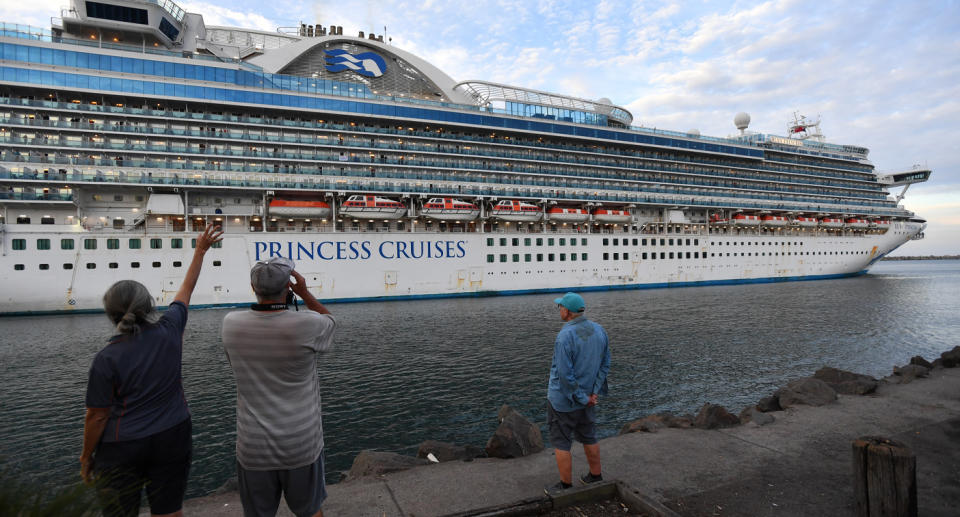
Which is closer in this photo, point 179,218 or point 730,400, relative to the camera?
point 730,400

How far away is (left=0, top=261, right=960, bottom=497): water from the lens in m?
7.18

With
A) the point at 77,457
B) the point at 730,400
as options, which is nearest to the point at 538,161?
the point at 730,400

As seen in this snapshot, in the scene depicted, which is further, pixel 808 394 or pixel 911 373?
pixel 911 373

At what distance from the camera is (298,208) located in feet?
91.1

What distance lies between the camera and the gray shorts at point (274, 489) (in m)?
2.46

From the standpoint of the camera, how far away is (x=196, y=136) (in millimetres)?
27734

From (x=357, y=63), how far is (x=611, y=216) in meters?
24.0

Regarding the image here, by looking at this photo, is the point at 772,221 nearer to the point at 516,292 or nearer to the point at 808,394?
the point at 516,292

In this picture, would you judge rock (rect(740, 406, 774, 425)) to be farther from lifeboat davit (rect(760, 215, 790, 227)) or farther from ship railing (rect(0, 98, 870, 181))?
lifeboat davit (rect(760, 215, 790, 227))

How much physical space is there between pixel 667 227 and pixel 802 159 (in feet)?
75.5

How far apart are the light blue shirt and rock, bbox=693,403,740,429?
284 cm

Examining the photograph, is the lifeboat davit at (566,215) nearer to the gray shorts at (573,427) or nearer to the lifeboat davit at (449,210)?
the lifeboat davit at (449,210)

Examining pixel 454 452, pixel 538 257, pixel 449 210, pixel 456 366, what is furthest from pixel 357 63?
pixel 454 452

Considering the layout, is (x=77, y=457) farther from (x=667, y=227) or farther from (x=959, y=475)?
(x=667, y=227)
